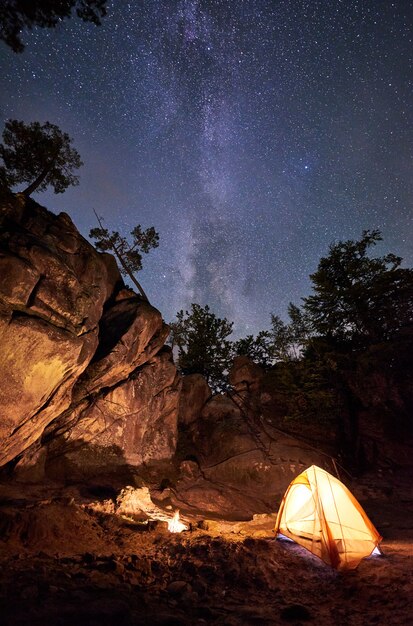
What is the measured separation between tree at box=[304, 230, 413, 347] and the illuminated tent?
1474cm

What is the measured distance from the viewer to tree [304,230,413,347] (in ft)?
63.4

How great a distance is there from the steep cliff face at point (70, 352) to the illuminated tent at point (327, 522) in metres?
9.42

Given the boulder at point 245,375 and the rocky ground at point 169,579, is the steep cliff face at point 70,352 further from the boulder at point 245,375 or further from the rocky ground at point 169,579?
the boulder at point 245,375

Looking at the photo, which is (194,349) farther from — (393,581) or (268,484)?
(393,581)

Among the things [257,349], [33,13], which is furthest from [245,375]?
[33,13]

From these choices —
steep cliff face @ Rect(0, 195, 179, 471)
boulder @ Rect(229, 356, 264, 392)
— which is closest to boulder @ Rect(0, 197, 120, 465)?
steep cliff face @ Rect(0, 195, 179, 471)

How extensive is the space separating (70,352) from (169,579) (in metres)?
8.04

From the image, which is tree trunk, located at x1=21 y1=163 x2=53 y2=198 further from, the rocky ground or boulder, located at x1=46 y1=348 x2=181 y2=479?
the rocky ground

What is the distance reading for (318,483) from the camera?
8070 mm

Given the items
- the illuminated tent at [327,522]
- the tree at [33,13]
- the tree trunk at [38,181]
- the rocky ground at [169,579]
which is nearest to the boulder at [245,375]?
the illuminated tent at [327,522]

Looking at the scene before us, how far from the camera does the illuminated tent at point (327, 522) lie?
21.7 feet

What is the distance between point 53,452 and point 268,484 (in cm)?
1218

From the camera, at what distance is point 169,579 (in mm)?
5352

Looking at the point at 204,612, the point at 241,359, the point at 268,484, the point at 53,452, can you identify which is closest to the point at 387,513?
the point at 268,484
